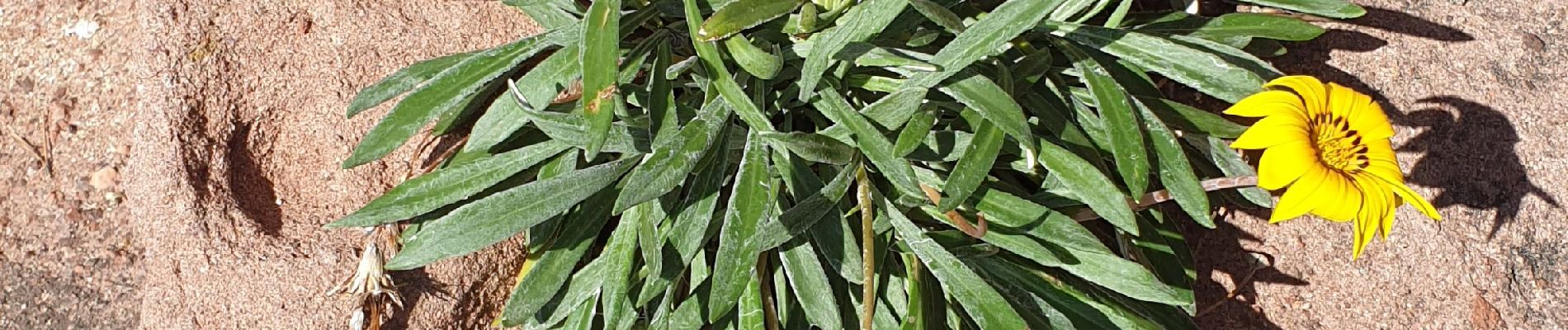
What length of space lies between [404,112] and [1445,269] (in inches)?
69.0

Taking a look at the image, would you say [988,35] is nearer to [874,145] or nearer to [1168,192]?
[874,145]

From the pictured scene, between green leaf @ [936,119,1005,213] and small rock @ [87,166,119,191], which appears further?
small rock @ [87,166,119,191]

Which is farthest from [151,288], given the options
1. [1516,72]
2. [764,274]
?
[1516,72]

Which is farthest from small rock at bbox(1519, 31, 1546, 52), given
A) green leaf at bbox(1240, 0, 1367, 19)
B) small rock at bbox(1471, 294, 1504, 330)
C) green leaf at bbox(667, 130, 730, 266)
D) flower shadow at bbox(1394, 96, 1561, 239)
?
green leaf at bbox(667, 130, 730, 266)

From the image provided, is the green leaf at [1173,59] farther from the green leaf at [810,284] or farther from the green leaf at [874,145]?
the green leaf at [810,284]

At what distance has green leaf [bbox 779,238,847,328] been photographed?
1493mm

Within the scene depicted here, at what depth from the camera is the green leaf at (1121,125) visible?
4.54ft

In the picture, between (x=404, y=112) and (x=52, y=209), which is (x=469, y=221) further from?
(x=52, y=209)

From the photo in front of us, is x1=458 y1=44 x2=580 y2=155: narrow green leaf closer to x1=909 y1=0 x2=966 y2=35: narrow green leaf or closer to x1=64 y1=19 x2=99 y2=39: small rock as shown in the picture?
x1=909 y1=0 x2=966 y2=35: narrow green leaf

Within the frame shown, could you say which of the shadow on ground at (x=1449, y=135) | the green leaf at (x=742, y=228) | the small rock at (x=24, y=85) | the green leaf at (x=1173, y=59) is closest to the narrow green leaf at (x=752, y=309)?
the green leaf at (x=742, y=228)

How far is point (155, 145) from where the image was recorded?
1758 millimetres

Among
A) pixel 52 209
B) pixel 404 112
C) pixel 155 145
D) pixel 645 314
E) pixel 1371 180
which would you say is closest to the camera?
pixel 1371 180

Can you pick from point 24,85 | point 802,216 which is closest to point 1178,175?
point 802,216

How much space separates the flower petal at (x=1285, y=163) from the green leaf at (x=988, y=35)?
0.31 metres
